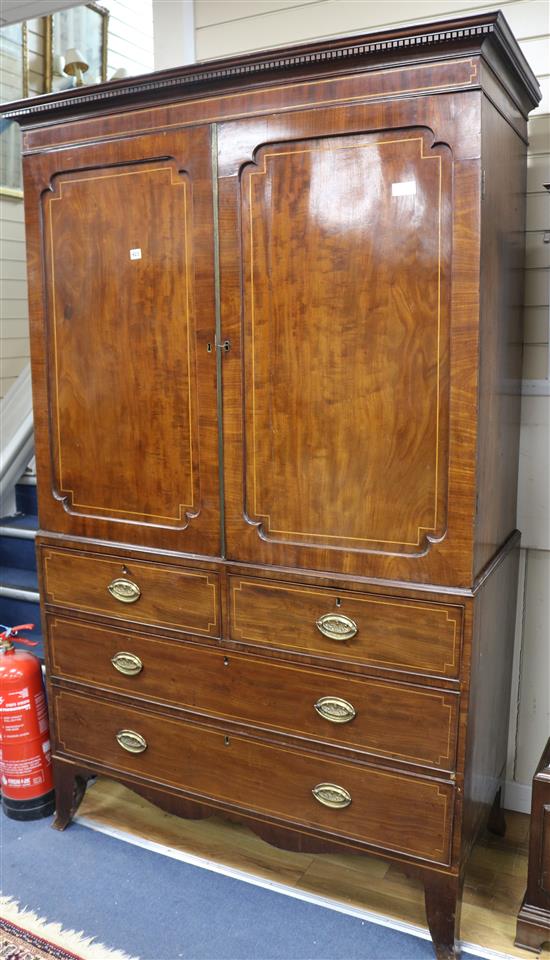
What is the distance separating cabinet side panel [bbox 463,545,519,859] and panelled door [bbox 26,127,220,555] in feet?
2.27

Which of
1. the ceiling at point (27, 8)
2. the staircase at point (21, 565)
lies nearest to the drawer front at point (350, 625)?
the staircase at point (21, 565)

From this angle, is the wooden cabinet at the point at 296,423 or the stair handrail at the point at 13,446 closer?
the wooden cabinet at the point at 296,423

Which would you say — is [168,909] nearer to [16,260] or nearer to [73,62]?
[16,260]

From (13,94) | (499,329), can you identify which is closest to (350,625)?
(499,329)

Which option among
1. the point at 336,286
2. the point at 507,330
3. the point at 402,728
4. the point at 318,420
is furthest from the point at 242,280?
the point at 402,728

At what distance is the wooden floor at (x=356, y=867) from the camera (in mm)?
2066

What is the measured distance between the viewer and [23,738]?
244cm

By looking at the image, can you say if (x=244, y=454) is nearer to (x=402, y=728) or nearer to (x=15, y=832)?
(x=402, y=728)

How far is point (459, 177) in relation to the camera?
1.61 metres

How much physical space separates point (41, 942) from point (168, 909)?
320mm

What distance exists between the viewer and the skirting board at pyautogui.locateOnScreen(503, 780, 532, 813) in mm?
2461

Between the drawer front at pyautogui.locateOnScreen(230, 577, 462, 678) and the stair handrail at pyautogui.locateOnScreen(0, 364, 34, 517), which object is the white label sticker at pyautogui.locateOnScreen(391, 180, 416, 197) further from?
the stair handrail at pyautogui.locateOnScreen(0, 364, 34, 517)

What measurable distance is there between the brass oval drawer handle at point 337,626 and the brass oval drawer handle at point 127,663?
588mm

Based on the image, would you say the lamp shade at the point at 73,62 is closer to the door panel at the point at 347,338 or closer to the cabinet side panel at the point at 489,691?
the door panel at the point at 347,338
